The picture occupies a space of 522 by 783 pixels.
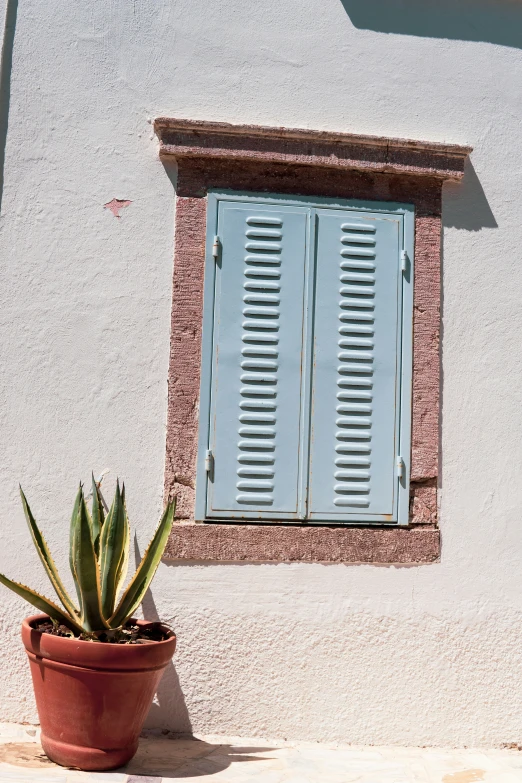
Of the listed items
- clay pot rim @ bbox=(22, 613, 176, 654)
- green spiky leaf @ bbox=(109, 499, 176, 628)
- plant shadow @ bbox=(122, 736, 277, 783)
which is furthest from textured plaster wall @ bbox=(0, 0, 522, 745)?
green spiky leaf @ bbox=(109, 499, 176, 628)

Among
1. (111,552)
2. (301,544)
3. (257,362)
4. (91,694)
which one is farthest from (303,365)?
(91,694)

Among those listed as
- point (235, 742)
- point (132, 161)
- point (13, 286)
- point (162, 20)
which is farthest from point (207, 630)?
point (162, 20)

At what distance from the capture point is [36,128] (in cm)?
409

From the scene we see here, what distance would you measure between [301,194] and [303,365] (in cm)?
84

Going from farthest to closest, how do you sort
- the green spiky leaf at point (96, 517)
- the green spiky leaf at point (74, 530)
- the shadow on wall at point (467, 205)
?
the shadow on wall at point (467, 205) → the green spiky leaf at point (96, 517) → the green spiky leaf at point (74, 530)

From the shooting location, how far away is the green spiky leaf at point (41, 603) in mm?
3377

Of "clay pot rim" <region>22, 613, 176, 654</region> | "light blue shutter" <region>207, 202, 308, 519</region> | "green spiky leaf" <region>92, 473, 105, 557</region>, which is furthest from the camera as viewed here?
"light blue shutter" <region>207, 202, 308, 519</region>

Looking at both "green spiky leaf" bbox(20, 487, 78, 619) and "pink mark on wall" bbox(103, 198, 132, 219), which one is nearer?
"green spiky leaf" bbox(20, 487, 78, 619)

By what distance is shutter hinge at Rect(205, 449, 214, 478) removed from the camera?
3.96 m

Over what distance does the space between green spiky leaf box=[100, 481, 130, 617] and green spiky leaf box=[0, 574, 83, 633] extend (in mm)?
133

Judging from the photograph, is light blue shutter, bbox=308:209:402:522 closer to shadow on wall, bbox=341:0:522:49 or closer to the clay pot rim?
the clay pot rim

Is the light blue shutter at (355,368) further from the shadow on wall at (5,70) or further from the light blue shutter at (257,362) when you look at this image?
the shadow on wall at (5,70)

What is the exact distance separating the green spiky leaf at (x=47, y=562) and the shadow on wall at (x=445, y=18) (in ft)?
9.33

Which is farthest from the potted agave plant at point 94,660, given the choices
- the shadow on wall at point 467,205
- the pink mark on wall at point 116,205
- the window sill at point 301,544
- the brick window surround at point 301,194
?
the shadow on wall at point 467,205
